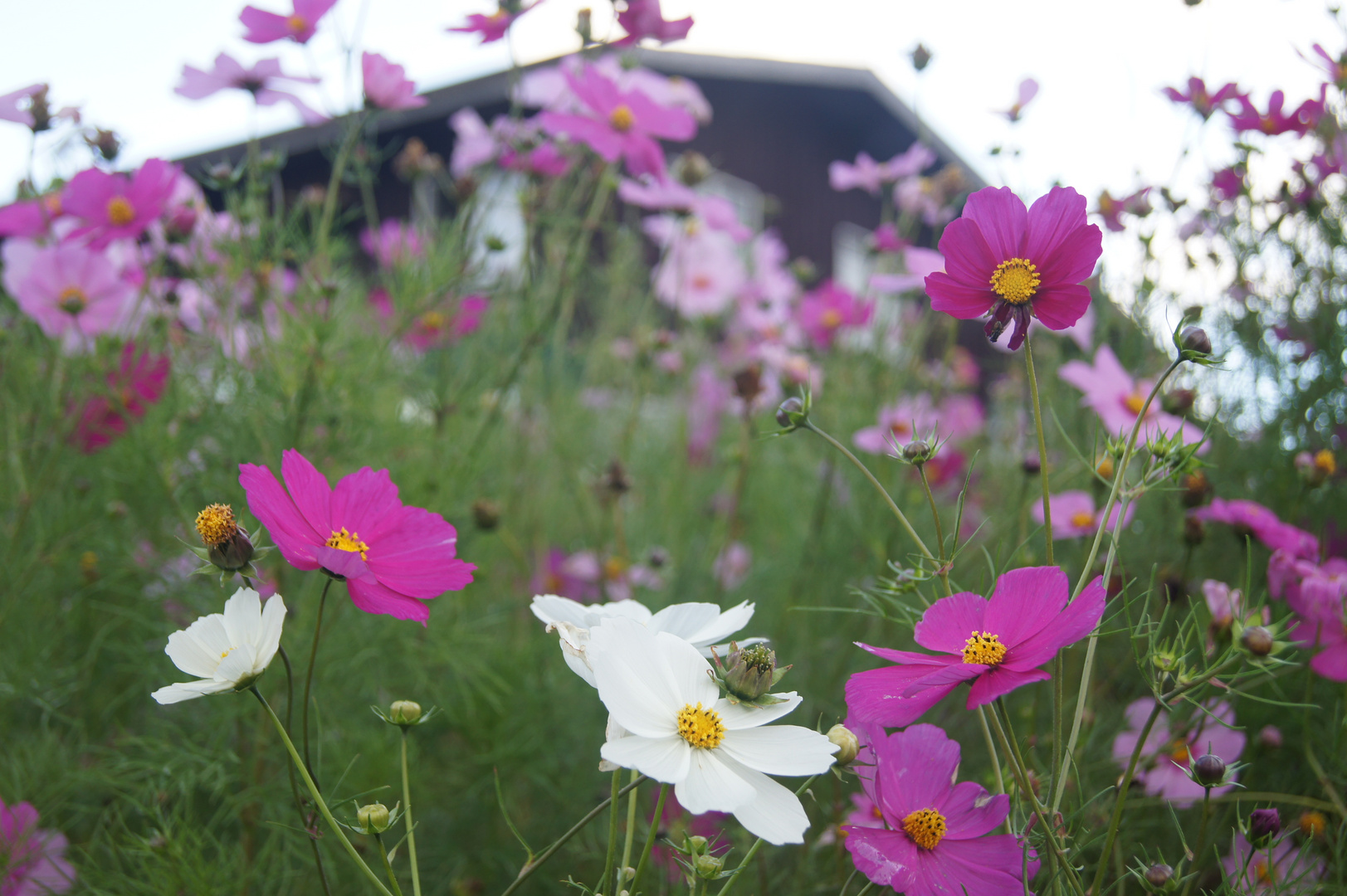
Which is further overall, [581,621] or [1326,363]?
[1326,363]

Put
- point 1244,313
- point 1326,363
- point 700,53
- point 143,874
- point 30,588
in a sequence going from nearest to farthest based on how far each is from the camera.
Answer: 1. point 143,874
2. point 30,588
3. point 1326,363
4. point 1244,313
5. point 700,53

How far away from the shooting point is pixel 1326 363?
1.04 meters

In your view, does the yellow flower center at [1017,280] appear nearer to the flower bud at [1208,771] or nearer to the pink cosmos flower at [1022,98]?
the flower bud at [1208,771]

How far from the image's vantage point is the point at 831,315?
5.60 ft

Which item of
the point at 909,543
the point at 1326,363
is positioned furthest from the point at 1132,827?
the point at 1326,363

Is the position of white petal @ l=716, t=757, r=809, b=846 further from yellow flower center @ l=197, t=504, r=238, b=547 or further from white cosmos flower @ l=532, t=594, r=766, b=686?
yellow flower center @ l=197, t=504, r=238, b=547

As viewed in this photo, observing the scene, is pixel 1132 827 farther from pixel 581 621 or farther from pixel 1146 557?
pixel 581 621

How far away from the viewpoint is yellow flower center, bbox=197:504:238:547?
0.41m

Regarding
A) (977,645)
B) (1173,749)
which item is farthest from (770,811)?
(1173,749)

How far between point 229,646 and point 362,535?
0.08 meters

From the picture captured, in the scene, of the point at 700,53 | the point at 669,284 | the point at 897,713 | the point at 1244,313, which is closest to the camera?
the point at 897,713

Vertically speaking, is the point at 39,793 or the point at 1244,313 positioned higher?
the point at 1244,313

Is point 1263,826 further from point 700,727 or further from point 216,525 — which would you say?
point 216,525

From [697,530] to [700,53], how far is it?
197 inches
